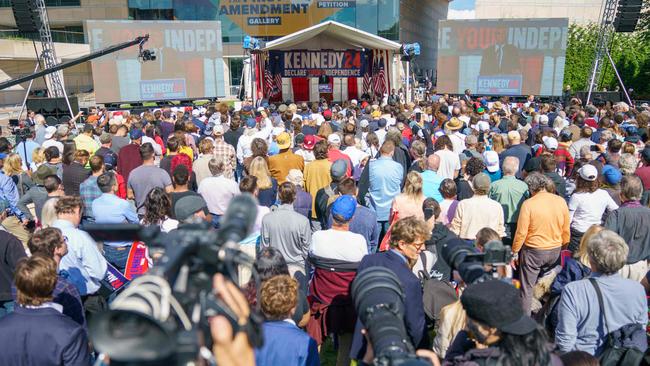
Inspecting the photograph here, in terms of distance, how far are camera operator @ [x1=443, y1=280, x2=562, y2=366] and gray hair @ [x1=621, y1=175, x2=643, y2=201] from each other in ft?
10.6

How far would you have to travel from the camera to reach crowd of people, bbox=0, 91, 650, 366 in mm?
2832

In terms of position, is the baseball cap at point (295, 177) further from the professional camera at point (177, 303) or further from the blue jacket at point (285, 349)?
the professional camera at point (177, 303)

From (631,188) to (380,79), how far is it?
21081 millimetres

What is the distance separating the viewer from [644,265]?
4.21 meters

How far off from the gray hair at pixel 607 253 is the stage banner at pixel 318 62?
22.0 m

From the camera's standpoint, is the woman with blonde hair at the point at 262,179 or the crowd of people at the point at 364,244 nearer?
the crowd of people at the point at 364,244

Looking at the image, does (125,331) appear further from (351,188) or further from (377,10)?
(377,10)

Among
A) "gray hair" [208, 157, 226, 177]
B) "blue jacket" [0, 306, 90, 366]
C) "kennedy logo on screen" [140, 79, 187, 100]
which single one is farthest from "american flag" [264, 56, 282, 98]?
"blue jacket" [0, 306, 90, 366]

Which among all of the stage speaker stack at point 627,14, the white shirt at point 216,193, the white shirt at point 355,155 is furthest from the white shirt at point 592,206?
the stage speaker stack at point 627,14

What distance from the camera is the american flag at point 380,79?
1000 inches

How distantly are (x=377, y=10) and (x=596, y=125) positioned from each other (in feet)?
98.8

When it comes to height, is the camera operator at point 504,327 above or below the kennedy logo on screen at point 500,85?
below

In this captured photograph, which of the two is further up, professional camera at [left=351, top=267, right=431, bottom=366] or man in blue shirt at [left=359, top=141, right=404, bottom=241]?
professional camera at [left=351, top=267, right=431, bottom=366]

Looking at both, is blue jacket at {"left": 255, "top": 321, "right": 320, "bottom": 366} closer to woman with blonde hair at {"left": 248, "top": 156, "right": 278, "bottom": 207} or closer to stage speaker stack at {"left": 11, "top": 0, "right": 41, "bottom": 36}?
woman with blonde hair at {"left": 248, "top": 156, "right": 278, "bottom": 207}
